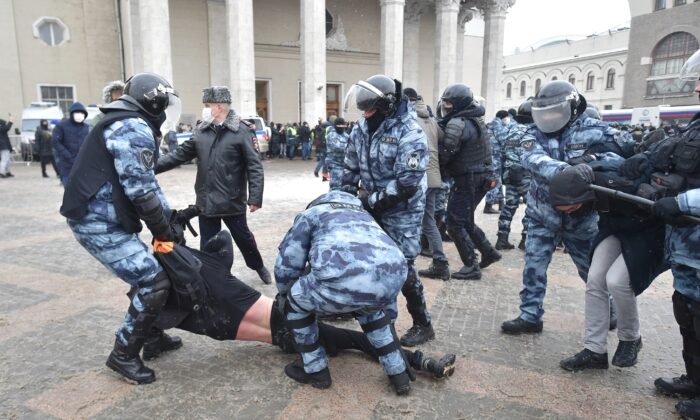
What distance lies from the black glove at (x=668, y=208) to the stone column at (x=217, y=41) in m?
22.9

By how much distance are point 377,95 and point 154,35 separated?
17575 millimetres

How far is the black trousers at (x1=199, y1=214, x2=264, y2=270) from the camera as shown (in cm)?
459

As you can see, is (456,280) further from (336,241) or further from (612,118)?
(612,118)

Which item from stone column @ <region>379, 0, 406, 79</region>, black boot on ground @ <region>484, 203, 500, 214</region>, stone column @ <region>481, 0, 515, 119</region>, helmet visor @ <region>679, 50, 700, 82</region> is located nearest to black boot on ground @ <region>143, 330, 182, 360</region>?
helmet visor @ <region>679, 50, 700, 82</region>

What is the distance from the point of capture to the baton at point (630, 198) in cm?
237

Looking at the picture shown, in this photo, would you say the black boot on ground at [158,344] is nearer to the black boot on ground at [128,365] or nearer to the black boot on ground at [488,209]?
the black boot on ground at [128,365]

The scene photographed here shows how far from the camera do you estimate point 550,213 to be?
137 inches

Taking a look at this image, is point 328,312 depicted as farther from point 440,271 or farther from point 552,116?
point 440,271

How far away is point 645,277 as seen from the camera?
2.93 meters

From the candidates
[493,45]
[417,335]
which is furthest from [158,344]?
[493,45]

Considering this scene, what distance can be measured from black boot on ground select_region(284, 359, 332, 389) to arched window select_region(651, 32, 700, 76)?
42.6 m

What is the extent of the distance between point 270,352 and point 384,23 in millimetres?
22276

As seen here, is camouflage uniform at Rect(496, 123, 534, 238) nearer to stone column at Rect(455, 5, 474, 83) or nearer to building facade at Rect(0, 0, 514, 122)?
building facade at Rect(0, 0, 514, 122)

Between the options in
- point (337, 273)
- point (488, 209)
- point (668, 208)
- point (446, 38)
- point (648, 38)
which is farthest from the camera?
point (648, 38)
